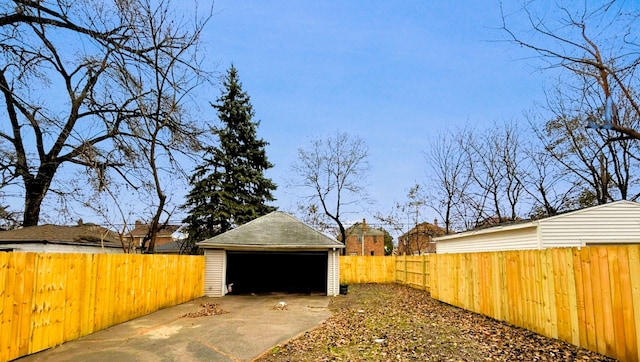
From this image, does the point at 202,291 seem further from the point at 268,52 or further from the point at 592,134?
the point at 592,134

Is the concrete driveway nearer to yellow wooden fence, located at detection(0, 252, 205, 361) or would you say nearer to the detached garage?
yellow wooden fence, located at detection(0, 252, 205, 361)

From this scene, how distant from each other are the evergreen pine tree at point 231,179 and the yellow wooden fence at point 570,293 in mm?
17220

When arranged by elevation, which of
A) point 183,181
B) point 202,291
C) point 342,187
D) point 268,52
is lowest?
point 202,291

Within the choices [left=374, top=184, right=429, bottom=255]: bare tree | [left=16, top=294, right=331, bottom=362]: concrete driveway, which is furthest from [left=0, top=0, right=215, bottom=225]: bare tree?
[left=374, top=184, right=429, bottom=255]: bare tree

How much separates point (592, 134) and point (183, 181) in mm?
19486

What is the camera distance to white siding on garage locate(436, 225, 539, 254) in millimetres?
11945

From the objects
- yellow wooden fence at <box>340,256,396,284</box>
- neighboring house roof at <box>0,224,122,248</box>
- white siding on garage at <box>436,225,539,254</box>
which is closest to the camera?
white siding on garage at <box>436,225,539,254</box>

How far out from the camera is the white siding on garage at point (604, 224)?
1161 cm

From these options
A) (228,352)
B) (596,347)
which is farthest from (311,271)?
(596,347)

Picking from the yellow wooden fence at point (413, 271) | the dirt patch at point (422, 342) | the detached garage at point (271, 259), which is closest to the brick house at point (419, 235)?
the yellow wooden fence at point (413, 271)

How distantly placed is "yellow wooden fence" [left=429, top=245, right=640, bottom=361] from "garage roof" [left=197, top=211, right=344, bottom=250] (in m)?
7.63

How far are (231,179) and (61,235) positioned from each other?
11.0m

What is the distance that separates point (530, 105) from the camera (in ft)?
64.1

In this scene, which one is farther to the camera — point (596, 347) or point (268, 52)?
point (268, 52)
